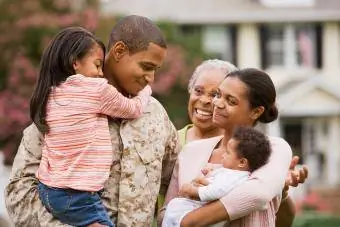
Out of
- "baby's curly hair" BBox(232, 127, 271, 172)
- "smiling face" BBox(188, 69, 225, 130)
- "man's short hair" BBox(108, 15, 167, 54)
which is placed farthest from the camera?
"smiling face" BBox(188, 69, 225, 130)

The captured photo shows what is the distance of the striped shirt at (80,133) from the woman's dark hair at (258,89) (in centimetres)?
58

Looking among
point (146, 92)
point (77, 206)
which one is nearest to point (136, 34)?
point (146, 92)

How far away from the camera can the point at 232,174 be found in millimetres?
5043

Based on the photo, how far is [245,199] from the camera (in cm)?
498

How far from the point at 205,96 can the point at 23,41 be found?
2306 centimetres

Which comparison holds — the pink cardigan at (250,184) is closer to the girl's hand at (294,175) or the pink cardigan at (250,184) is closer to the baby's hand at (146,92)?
the girl's hand at (294,175)

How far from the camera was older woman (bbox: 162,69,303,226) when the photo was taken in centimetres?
500

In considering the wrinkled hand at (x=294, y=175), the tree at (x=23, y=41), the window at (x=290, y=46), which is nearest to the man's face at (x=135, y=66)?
the wrinkled hand at (x=294, y=175)

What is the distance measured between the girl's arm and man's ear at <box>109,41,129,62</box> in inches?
30.0

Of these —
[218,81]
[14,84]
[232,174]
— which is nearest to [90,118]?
[232,174]

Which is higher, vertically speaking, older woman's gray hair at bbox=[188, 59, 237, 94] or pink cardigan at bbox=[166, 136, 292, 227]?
older woman's gray hair at bbox=[188, 59, 237, 94]

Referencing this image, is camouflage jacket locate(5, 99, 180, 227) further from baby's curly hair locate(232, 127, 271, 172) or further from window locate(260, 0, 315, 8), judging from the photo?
window locate(260, 0, 315, 8)

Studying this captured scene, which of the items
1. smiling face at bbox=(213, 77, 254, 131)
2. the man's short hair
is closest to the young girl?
the man's short hair

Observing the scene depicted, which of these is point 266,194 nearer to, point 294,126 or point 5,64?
point 5,64
